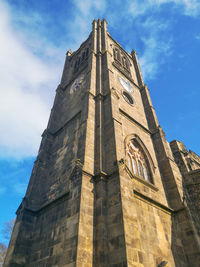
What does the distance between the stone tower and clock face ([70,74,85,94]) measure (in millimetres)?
929

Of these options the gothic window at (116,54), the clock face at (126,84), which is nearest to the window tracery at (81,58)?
the gothic window at (116,54)

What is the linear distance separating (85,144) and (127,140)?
3562 mm

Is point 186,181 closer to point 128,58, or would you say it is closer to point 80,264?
point 80,264

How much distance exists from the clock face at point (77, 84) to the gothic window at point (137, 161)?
26.1ft

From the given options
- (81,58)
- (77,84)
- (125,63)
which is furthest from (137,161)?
(81,58)

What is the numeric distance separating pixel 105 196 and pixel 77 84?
13122 millimetres

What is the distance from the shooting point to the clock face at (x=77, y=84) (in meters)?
18.3

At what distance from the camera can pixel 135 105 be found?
17641 mm

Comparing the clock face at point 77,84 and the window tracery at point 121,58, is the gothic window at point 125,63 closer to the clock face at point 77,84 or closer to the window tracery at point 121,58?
the window tracery at point 121,58

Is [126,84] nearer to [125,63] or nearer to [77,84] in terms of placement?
[77,84]

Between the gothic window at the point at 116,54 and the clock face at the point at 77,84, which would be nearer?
the clock face at the point at 77,84

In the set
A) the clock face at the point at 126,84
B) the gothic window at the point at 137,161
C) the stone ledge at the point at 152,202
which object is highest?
the clock face at the point at 126,84

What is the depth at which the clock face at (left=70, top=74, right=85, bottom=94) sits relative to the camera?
18.3 meters

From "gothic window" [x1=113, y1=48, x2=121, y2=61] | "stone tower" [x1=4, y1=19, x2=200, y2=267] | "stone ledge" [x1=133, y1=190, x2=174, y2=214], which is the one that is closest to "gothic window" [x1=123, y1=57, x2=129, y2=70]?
"gothic window" [x1=113, y1=48, x2=121, y2=61]
